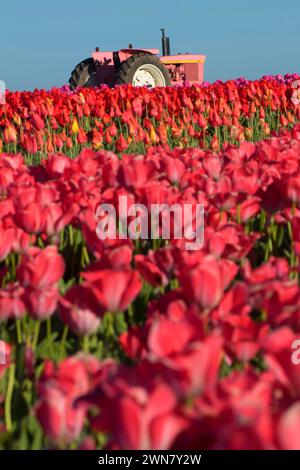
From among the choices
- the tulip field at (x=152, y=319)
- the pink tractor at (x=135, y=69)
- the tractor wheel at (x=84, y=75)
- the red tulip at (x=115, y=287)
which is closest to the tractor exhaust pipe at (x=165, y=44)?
the pink tractor at (x=135, y=69)

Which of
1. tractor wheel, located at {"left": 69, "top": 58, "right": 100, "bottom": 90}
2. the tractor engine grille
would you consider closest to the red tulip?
tractor wheel, located at {"left": 69, "top": 58, "right": 100, "bottom": 90}

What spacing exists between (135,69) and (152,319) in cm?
1471

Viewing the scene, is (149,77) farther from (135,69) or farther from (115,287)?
(115,287)

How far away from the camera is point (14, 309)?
1.87m

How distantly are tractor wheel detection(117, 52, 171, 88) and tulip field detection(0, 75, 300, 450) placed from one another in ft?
39.7

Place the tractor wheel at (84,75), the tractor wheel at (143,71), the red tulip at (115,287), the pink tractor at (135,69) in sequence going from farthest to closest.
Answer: the tractor wheel at (84,75)
the pink tractor at (135,69)
the tractor wheel at (143,71)
the red tulip at (115,287)

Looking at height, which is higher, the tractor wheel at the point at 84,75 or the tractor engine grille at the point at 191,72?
the tractor engine grille at the point at 191,72

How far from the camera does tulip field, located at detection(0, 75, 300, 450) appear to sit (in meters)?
1.08

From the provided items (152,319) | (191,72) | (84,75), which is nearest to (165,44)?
(191,72)

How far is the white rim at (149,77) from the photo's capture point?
666 inches

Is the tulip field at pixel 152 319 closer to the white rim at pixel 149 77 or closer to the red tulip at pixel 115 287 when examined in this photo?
the red tulip at pixel 115 287

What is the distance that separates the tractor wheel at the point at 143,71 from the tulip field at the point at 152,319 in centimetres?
1210
